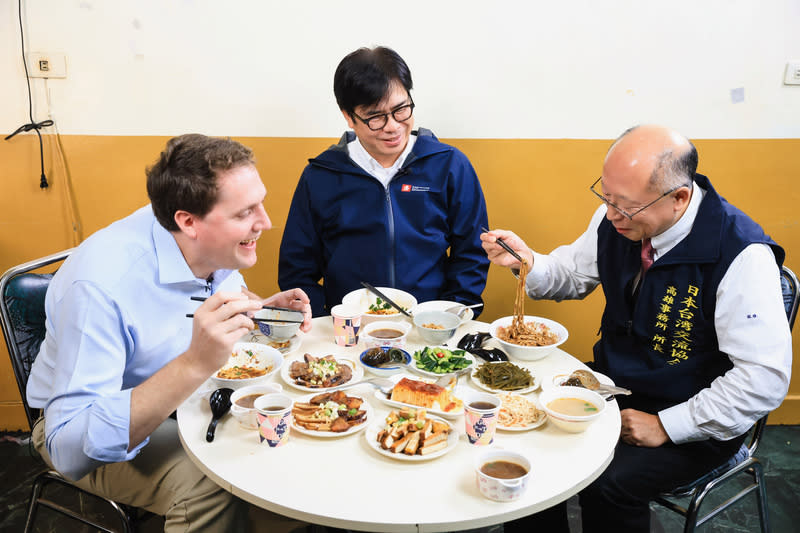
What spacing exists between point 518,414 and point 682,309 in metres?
0.77

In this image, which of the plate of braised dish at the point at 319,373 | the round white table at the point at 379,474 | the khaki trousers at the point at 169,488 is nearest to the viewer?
the round white table at the point at 379,474

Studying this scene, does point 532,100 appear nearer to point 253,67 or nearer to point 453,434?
point 253,67

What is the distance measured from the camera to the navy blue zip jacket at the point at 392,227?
265 centimetres

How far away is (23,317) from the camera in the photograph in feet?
6.14

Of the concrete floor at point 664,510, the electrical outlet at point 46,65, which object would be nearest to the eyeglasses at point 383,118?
the electrical outlet at point 46,65

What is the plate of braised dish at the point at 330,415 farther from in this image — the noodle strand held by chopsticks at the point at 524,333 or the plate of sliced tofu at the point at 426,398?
the noodle strand held by chopsticks at the point at 524,333

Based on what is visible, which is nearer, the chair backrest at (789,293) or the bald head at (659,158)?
the bald head at (659,158)

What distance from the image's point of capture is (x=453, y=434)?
4.95ft

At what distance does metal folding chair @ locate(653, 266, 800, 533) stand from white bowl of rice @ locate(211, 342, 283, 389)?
1.35m

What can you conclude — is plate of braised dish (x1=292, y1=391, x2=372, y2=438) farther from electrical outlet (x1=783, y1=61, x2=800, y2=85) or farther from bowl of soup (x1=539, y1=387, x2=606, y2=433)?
electrical outlet (x1=783, y1=61, x2=800, y2=85)

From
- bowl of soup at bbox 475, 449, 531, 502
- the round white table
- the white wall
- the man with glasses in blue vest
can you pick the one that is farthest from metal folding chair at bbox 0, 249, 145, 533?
the man with glasses in blue vest

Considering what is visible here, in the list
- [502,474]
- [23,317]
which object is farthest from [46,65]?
[502,474]

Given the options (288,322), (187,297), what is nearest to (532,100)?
(288,322)

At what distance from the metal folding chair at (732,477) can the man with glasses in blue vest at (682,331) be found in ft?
0.12
